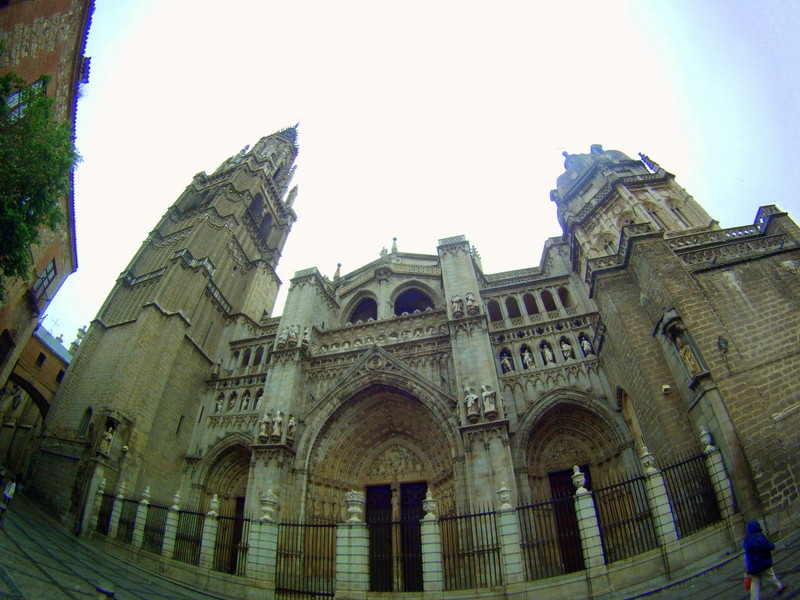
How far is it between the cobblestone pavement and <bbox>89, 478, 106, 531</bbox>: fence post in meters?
1.21

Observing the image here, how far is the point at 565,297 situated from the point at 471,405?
7.52m

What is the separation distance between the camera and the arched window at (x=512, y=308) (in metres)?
18.9

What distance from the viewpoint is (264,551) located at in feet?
36.1

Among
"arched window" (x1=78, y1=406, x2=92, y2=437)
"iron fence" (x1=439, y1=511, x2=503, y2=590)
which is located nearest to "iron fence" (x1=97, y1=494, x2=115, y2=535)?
"arched window" (x1=78, y1=406, x2=92, y2=437)

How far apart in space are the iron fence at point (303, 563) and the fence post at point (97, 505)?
6.37m

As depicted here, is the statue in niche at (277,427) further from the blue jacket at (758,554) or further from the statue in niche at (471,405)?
the blue jacket at (758,554)

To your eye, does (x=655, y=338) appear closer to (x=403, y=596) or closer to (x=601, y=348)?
(x=601, y=348)

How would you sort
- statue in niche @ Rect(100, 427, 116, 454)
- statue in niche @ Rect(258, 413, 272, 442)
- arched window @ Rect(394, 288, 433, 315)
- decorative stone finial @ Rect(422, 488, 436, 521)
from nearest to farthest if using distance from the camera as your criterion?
decorative stone finial @ Rect(422, 488, 436, 521)
statue in niche @ Rect(100, 427, 116, 454)
statue in niche @ Rect(258, 413, 272, 442)
arched window @ Rect(394, 288, 433, 315)

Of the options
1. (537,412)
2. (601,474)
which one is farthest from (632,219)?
(601,474)

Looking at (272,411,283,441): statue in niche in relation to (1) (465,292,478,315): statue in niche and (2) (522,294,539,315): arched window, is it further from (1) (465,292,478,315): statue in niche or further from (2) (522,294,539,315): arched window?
(2) (522,294,539,315): arched window

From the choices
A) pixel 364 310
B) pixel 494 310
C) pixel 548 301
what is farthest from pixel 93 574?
pixel 548 301

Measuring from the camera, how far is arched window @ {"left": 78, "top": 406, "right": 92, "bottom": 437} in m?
16.1

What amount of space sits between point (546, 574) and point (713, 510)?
499 centimetres

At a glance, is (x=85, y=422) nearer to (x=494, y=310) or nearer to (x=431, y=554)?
(x=431, y=554)
